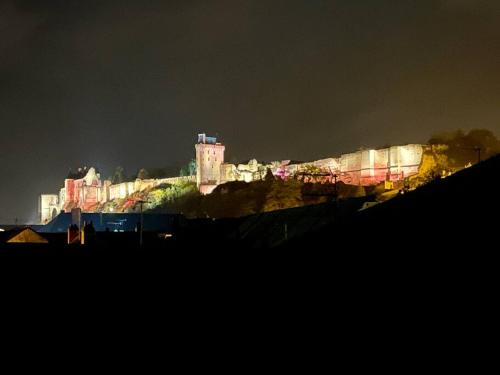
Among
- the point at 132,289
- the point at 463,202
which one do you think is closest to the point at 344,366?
the point at 463,202

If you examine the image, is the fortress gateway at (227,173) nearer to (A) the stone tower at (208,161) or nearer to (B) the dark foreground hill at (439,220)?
(A) the stone tower at (208,161)

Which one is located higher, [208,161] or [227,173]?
[208,161]

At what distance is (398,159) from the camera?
97.2 meters

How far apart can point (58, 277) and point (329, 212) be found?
19.3 m

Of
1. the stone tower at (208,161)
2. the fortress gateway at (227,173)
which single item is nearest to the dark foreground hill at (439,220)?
the fortress gateway at (227,173)

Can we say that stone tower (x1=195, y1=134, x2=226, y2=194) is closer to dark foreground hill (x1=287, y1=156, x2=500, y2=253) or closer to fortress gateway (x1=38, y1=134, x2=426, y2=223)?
fortress gateway (x1=38, y1=134, x2=426, y2=223)

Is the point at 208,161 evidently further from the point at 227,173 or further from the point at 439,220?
the point at 439,220

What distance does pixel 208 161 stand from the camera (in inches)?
4796

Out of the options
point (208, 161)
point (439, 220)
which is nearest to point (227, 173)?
point (208, 161)

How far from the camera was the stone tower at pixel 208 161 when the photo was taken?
119 metres

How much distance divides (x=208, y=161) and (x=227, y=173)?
5.06 metres

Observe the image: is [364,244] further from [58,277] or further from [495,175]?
[58,277]

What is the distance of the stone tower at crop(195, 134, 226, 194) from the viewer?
119 meters

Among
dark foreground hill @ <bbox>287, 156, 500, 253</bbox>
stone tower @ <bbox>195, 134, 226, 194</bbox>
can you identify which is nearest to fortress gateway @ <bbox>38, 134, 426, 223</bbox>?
stone tower @ <bbox>195, 134, 226, 194</bbox>
